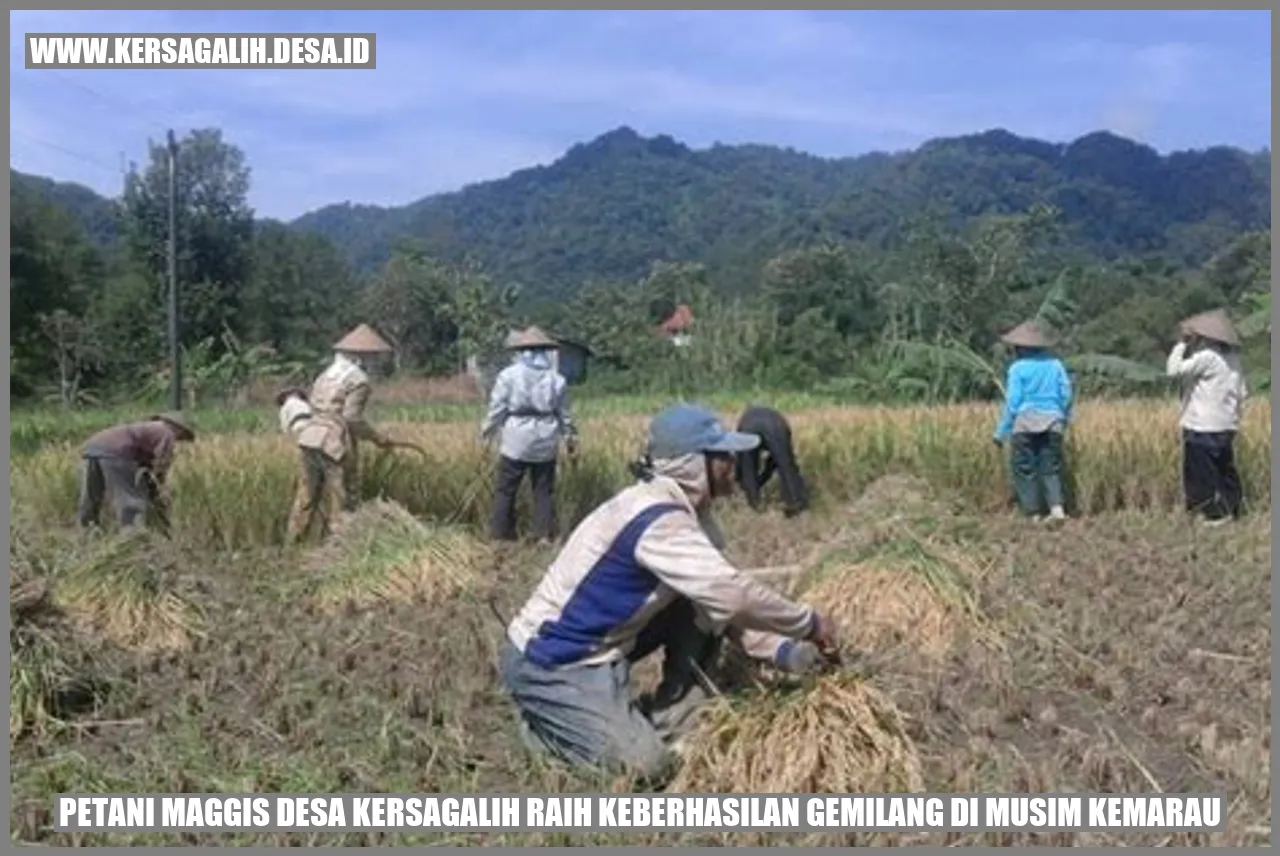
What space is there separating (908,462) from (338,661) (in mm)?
5739

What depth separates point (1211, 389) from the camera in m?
9.17

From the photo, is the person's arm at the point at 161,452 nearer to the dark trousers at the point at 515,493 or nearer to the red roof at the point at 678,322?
the dark trousers at the point at 515,493

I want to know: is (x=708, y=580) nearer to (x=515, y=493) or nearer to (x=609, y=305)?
(x=515, y=493)

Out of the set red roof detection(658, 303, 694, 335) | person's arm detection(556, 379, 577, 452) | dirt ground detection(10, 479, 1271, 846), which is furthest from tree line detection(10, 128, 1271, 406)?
dirt ground detection(10, 479, 1271, 846)

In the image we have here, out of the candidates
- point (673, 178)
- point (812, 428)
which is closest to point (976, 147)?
point (673, 178)

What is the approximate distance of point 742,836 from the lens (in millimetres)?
Answer: 3797

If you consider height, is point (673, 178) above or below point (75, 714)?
above

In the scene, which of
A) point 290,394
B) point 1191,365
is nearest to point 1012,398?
point 1191,365

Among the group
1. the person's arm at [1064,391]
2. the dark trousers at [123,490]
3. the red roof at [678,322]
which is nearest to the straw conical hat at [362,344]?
the dark trousers at [123,490]

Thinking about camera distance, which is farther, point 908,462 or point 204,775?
point 908,462

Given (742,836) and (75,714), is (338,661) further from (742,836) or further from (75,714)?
(742,836)

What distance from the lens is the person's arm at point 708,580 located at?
4.06 meters

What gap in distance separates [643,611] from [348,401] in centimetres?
507

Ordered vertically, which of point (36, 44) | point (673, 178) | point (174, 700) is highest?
point (673, 178)
